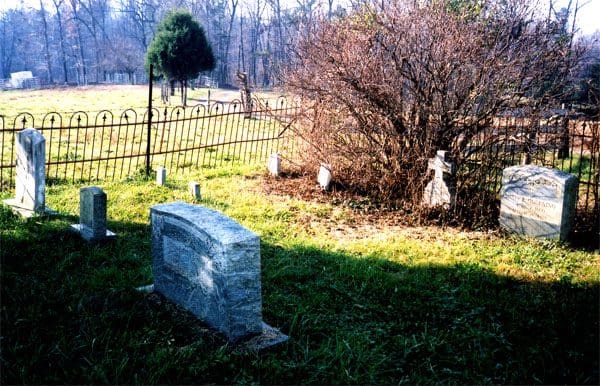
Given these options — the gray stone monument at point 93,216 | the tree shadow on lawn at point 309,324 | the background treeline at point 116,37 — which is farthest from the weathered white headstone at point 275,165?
the background treeline at point 116,37

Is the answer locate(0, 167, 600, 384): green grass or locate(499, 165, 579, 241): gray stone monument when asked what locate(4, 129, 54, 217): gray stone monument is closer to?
locate(0, 167, 600, 384): green grass

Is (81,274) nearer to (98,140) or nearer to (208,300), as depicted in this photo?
(208,300)

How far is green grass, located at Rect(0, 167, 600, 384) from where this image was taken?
11.7 feet

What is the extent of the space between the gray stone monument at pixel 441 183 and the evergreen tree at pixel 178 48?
18.3 meters

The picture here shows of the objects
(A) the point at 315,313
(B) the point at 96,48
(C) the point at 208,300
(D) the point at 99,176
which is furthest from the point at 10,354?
(B) the point at 96,48

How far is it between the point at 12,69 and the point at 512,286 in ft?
230

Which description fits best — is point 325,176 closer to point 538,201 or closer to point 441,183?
point 441,183

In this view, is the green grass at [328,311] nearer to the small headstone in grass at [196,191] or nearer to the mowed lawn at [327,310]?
the mowed lawn at [327,310]

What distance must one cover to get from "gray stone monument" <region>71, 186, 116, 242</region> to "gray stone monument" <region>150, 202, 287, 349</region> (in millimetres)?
1848

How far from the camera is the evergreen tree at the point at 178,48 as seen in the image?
2448 centimetres

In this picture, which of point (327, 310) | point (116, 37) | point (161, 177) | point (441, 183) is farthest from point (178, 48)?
point (116, 37)

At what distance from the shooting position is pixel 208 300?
4.06m

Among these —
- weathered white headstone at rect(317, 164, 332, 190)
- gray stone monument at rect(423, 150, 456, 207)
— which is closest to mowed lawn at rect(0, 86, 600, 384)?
gray stone monument at rect(423, 150, 456, 207)

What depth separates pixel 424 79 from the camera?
7.92 metres
